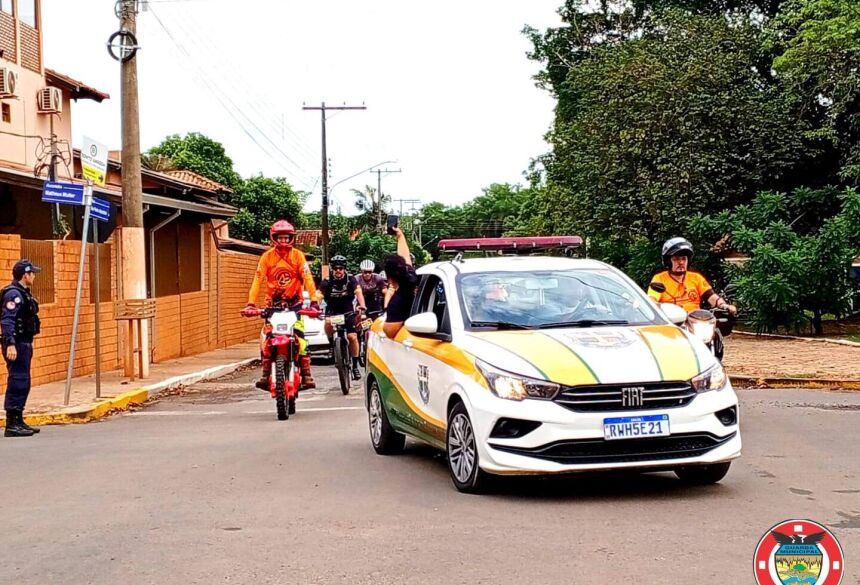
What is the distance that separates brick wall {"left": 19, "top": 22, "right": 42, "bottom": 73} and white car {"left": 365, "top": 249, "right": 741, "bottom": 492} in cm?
1925

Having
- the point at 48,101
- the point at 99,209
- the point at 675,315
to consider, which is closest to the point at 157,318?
the point at 48,101

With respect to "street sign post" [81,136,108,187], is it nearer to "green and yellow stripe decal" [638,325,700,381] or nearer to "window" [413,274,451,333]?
"window" [413,274,451,333]

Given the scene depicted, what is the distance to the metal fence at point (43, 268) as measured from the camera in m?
17.1

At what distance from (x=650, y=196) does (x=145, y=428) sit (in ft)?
66.7

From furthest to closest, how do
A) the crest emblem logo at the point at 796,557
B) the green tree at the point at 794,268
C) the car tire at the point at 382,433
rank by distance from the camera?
the green tree at the point at 794,268, the car tire at the point at 382,433, the crest emblem logo at the point at 796,557

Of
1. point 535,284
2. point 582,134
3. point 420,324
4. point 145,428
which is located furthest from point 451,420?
point 582,134

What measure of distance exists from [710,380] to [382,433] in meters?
3.37

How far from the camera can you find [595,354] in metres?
7.62

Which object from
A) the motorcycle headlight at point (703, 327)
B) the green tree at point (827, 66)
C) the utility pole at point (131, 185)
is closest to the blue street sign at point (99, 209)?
the utility pole at point (131, 185)

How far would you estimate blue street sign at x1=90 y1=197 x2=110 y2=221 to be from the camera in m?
15.3

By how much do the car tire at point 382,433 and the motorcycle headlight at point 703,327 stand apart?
2763mm

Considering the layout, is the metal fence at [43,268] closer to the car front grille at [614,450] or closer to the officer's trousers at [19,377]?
the officer's trousers at [19,377]

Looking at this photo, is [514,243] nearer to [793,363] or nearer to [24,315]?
[793,363]

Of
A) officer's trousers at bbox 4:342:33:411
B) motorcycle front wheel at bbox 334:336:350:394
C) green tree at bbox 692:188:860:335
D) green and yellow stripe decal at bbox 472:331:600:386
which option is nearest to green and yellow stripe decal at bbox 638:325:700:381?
green and yellow stripe decal at bbox 472:331:600:386
